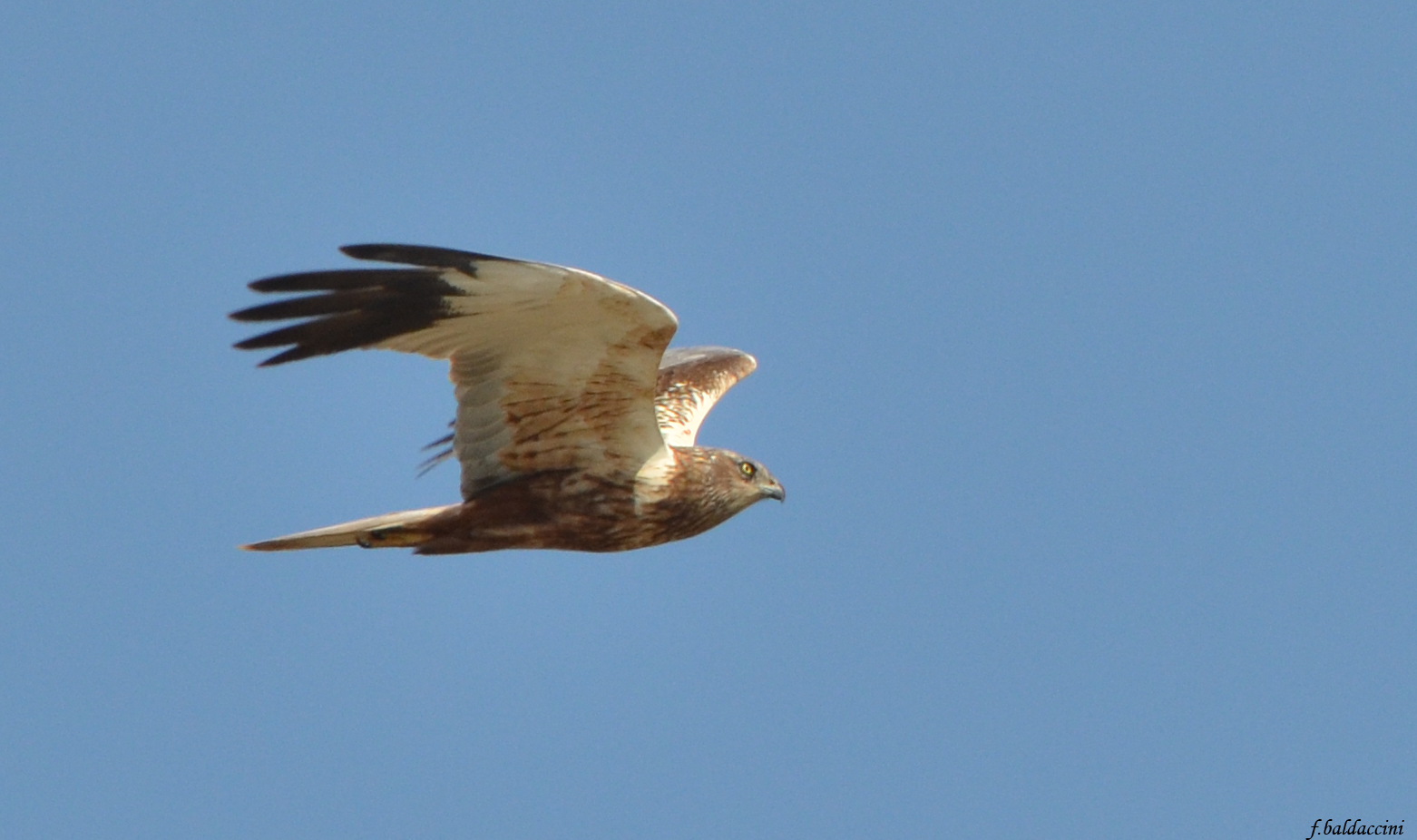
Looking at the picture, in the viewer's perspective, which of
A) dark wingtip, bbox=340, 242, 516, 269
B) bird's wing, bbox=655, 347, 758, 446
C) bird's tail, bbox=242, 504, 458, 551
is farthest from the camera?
bird's wing, bbox=655, 347, 758, 446

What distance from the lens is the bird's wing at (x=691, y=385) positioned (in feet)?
39.0

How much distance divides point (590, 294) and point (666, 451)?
1427 mm

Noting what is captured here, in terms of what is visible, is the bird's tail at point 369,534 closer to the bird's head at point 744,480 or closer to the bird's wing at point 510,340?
the bird's wing at point 510,340

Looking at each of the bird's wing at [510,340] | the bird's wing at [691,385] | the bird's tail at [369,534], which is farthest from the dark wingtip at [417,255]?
the bird's wing at [691,385]

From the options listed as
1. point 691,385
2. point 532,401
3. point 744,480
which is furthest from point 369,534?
point 691,385

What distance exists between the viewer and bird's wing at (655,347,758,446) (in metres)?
11.9

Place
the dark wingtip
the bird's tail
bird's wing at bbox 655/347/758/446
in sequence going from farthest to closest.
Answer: bird's wing at bbox 655/347/758/446
the bird's tail
the dark wingtip

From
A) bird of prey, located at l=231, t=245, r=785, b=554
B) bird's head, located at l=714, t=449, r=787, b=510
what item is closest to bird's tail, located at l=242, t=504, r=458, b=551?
bird of prey, located at l=231, t=245, r=785, b=554

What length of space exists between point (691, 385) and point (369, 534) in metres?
3.07

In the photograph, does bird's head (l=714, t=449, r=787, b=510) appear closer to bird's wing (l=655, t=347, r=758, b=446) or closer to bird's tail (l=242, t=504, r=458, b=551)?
bird's wing (l=655, t=347, r=758, b=446)

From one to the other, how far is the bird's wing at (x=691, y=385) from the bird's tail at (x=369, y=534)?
1.87 meters

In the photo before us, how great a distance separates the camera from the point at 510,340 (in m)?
9.53

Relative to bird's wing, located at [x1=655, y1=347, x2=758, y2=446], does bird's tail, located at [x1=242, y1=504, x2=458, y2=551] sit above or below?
below

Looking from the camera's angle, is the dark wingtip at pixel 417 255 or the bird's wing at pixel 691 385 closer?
the dark wingtip at pixel 417 255
